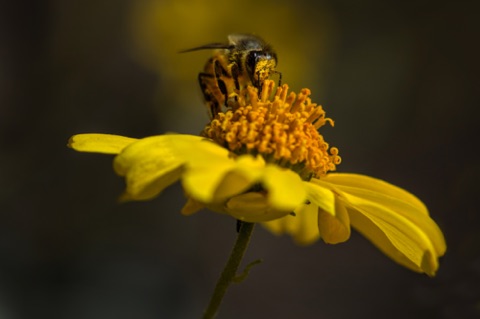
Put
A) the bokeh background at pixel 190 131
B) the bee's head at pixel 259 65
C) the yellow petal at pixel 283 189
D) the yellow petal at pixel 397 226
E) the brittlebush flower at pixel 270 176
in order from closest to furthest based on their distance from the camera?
the yellow petal at pixel 283 189 < the brittlebush flower at pixel 270 176 < the yellow petal at pixel 397 226 < the bee's head at pixel 259 65 < the bokeh background at pixel 190 131

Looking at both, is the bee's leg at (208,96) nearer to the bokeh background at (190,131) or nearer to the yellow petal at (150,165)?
the yellow petal at (150,165)

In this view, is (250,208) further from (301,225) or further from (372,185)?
(301,225)

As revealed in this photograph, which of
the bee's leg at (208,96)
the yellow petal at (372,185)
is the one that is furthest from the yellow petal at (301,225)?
the bee's leg at (208,96)

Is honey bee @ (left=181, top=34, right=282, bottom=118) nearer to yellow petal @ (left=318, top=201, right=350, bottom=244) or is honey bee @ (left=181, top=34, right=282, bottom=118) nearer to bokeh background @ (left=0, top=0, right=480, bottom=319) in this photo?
yellow petal @ (left=318, top=201, right=350, bottom=244)

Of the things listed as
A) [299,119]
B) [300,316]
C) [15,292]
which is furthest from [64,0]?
[299,119]

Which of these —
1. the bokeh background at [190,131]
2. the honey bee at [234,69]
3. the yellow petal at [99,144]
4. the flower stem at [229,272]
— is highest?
the honey bee at [234,69]

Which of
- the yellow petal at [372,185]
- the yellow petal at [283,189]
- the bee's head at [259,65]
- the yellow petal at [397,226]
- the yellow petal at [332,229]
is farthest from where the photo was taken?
the bee's head at [259,65]
